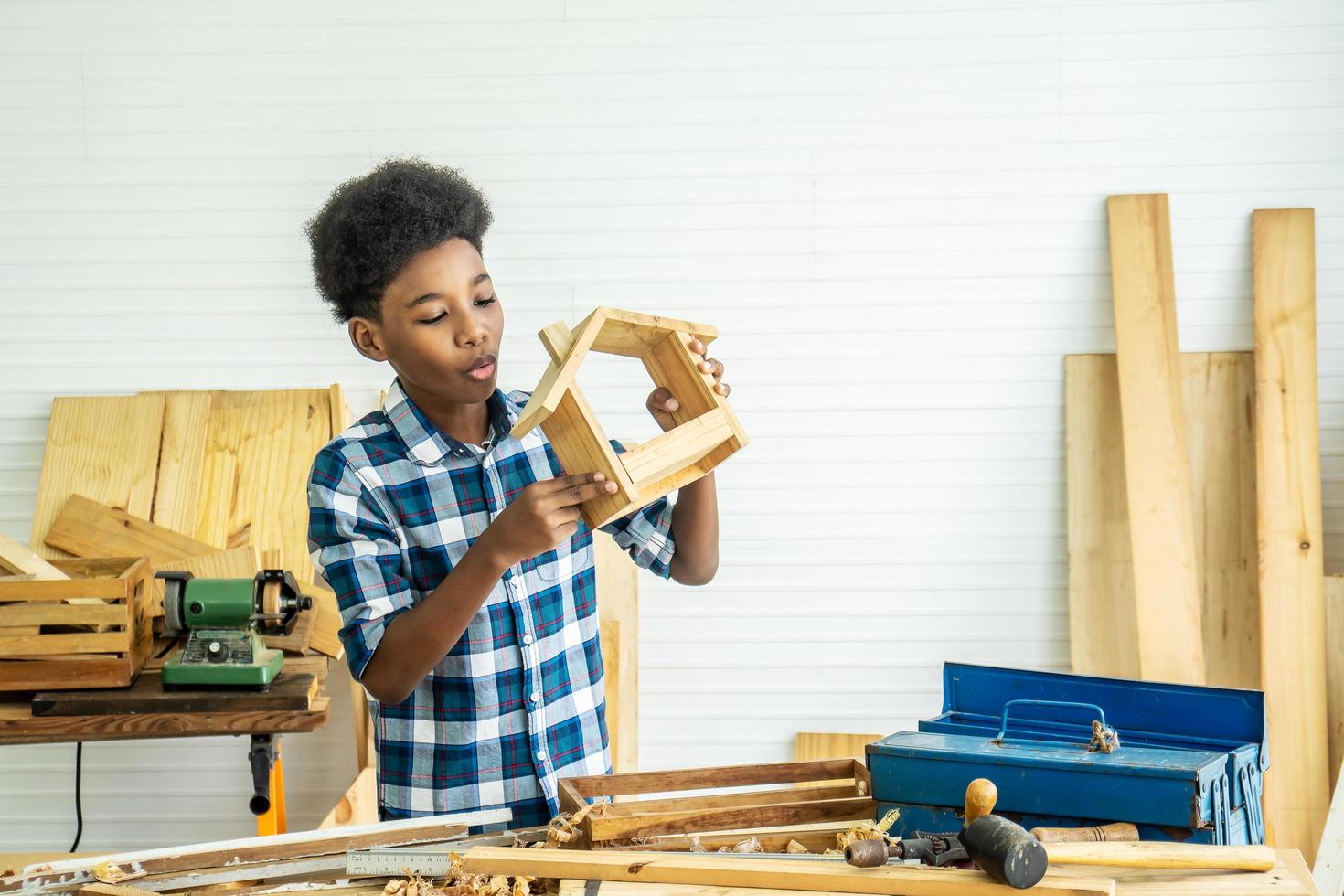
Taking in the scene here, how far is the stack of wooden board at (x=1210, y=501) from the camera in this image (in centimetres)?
341

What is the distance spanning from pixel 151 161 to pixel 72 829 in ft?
7.13

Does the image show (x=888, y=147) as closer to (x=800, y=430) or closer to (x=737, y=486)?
(x=800, y=430)

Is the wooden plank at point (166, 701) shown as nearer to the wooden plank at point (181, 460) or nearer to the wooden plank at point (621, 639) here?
the wooden plank at point (181, 460)

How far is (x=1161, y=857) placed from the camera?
1.43 m

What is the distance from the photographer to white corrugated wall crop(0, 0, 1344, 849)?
3.60 metres

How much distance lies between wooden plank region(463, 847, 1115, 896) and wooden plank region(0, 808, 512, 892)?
0.72 feet

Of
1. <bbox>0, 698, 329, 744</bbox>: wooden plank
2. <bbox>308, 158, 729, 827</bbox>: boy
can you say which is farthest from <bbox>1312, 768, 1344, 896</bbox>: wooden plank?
<bbox>0, 698, 329, 744</bbox>: wooden plank

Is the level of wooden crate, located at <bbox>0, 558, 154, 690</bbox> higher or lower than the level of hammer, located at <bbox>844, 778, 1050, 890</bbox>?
higher

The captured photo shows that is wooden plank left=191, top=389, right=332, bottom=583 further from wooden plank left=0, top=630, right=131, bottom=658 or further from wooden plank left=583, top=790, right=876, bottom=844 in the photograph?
wooden plank left=583, top=790, right=876, bottom=844

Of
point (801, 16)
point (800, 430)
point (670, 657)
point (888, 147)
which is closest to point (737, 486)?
point (800, 430)

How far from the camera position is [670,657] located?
378cm

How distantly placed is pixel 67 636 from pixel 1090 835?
86.2 inches

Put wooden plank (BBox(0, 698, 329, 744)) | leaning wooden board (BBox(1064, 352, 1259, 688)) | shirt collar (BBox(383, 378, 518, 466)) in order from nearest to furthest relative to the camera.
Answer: shirt collar (BBox(383, 378, 518, 466)), wooden plank (BBox(0, 698, 329, 744)), leaning wooden board (BBox(1064, 352, 1259, 688))

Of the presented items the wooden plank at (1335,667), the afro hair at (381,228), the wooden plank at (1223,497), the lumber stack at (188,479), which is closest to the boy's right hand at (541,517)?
the afro hair at (381,228)
